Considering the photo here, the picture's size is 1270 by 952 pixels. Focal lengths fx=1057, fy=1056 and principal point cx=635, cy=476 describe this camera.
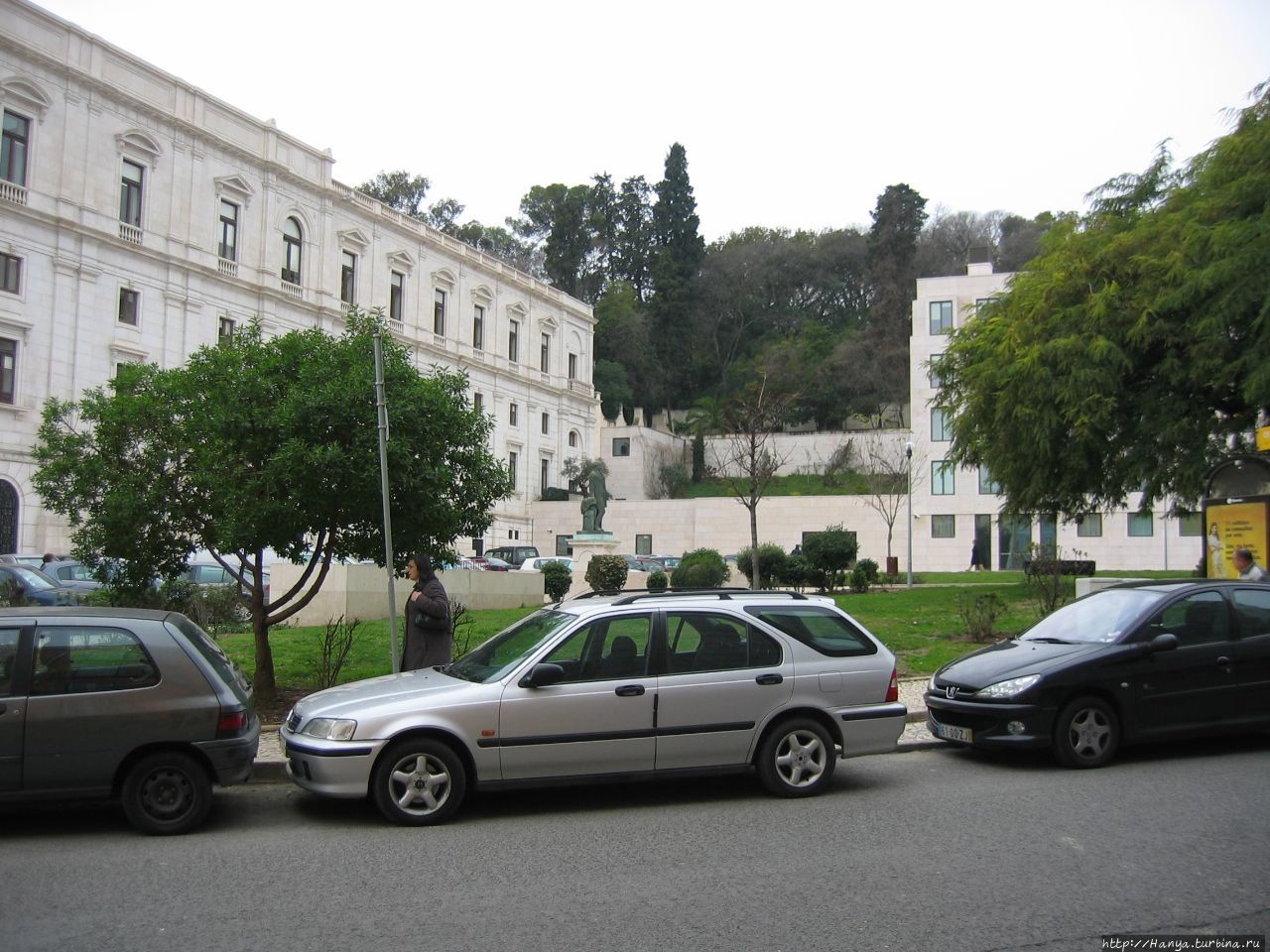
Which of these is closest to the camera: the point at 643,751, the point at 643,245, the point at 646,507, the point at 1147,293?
the point at 643,751

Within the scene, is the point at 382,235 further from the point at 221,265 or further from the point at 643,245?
the point at 643,245

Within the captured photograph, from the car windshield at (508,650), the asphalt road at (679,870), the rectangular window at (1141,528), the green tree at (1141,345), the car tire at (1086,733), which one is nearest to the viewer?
the asphalt road at (679,870)

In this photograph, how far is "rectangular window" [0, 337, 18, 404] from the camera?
125 ft

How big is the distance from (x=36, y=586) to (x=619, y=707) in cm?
1572

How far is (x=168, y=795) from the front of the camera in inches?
288

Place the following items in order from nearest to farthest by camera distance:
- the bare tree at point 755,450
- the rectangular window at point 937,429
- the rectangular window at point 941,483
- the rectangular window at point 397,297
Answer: the bare tree at point 755,450 → the rectangular window at point 941,483 → the rectangular window at point 937,429 → the rectangular window at point 397,297

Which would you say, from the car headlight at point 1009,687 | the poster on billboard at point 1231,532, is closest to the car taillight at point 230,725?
the car headlight at point 1009,687

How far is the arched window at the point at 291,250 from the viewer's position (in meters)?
51.5

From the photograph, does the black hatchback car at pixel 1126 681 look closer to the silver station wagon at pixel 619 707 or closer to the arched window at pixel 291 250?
the silver station wagon at pixel 619 707

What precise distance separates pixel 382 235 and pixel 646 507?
2145 centimetres

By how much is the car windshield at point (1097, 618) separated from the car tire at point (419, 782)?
5.77m

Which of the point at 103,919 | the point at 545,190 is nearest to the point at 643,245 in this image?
the point at 545,190

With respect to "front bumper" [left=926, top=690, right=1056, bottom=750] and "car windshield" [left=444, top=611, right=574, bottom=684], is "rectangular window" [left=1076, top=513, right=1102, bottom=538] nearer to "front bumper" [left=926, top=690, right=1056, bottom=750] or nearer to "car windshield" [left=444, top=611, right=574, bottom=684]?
"front bumper" [left=926, top=690, right=1056, bottom=750]

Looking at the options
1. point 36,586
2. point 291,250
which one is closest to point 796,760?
point 36,586
